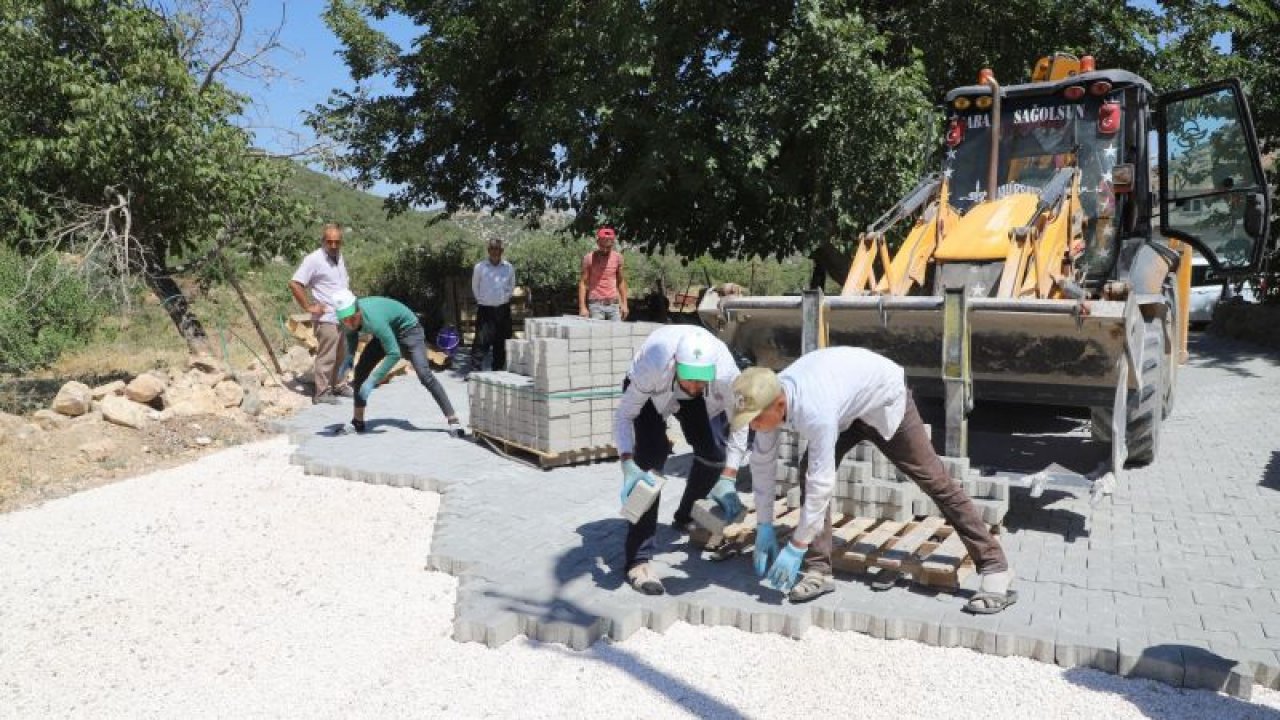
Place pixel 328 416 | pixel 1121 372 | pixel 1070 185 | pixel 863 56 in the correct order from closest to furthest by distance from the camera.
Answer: pixel 1121 372 < pixel 1070 185 < pixel 328 416 < pixel 863 56

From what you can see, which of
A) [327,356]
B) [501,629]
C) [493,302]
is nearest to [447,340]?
[493,302]

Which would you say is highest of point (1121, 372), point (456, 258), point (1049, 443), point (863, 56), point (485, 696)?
point (863, 56)

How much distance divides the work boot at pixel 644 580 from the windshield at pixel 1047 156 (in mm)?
4325

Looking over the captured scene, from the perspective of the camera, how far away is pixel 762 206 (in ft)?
42.0

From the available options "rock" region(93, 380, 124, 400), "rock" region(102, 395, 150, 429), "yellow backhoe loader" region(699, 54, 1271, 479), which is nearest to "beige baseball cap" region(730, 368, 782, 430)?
"yellow backhoe loader" region(699, 54, 1271, 479)

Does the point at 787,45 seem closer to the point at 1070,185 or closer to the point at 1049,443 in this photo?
the point at 1070,185

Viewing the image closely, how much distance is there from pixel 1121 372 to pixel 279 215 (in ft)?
33.6

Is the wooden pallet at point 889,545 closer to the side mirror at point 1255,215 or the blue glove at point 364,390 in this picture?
the side mirror at point 1255,215

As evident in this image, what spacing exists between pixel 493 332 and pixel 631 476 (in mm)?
7591

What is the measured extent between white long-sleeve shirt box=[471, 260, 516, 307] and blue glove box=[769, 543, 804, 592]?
26.8 ft

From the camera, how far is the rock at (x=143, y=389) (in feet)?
30.6

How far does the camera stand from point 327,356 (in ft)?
34.1

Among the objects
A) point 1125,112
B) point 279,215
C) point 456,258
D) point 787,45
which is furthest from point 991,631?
point 456,258

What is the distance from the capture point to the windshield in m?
7.38
